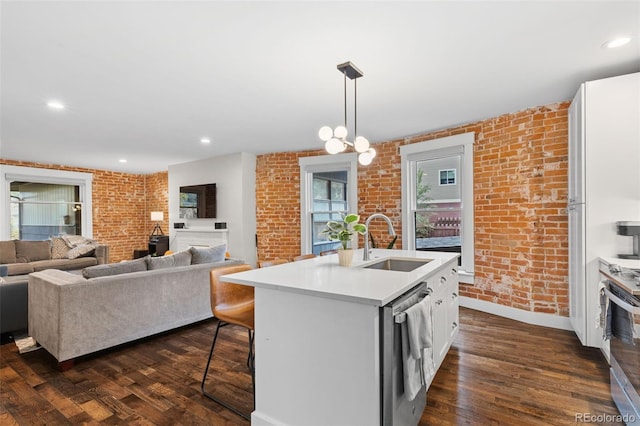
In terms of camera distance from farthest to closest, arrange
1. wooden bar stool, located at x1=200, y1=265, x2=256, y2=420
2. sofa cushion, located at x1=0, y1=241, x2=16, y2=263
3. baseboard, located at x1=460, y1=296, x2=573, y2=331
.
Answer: sofa cushion, located at x1=0, y1=241, x2=16, y2=263 → baseboard, located at x1=460, y1=296, x2=573, y2=331 → wooden bar stool, located at x1=200, y1=265, x2=256, y2=420

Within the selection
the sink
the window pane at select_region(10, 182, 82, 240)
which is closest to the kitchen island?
the sink

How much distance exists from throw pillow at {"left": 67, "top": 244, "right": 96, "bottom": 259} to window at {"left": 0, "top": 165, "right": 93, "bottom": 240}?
1534 mm

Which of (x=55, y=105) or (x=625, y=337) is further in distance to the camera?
(x=55, y=105)

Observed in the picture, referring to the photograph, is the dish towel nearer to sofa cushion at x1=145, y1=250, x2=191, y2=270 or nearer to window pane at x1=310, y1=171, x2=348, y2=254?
sofa cushion at x1=145, y1=250, x2=191, y2=270

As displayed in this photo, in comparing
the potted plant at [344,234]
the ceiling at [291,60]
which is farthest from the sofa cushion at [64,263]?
the potted plant at [344,234]

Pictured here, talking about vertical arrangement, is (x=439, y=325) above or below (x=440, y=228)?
below

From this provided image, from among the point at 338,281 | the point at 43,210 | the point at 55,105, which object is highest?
the point at 55,105

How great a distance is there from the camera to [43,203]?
673cm

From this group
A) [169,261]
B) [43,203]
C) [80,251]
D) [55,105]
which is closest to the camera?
[55,105]

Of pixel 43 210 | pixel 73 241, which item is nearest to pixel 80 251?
pixel 73 241

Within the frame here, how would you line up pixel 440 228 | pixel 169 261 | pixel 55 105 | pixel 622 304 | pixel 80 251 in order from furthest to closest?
pixel 80 251, pixel 440 228, pixel 169 261, pixel 55 105, pixel 622 304

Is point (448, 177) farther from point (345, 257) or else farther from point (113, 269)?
point (113, 269)

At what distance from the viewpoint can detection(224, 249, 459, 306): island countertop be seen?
1.49m

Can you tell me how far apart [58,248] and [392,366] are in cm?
666
